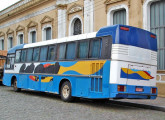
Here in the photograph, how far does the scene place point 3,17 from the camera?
35.0 m

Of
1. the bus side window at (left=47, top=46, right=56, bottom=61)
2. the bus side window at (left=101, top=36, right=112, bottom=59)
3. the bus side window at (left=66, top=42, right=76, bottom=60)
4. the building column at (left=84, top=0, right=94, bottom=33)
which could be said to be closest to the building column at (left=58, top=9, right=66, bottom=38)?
the building column at (left=84, top=0, right=94, bottom=33)

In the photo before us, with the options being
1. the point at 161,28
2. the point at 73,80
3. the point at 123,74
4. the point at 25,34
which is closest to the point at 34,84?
the point at 73,80

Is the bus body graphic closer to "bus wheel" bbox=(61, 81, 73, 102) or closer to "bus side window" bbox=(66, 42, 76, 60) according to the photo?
"bus side window" bbox=(66, 42, 76, 60)

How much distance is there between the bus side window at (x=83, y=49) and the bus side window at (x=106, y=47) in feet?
3.48

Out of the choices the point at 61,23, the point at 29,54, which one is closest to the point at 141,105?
the point at 29,54

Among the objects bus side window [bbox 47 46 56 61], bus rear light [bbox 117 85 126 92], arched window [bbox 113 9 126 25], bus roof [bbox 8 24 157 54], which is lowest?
bus rear light [bbox 117 85 126 92]

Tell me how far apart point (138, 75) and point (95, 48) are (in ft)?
6.57

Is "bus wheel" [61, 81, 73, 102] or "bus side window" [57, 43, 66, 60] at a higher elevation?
"bus side window" [57, 43, 66, 60]

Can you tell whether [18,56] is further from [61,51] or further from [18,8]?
[18,8]

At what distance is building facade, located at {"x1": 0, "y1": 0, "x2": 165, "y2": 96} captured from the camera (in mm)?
15812

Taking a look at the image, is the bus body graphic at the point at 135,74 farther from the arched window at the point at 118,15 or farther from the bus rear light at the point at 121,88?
the arched window at the point at 118,15

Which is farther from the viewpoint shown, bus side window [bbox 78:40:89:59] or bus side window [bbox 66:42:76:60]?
bus side window [bbox 66:42:76:60]

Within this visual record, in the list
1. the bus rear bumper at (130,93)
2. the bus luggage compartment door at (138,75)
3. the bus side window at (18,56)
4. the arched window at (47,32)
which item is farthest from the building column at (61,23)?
the bus rear bumper at (130,93)

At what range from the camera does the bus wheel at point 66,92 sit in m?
12.6
